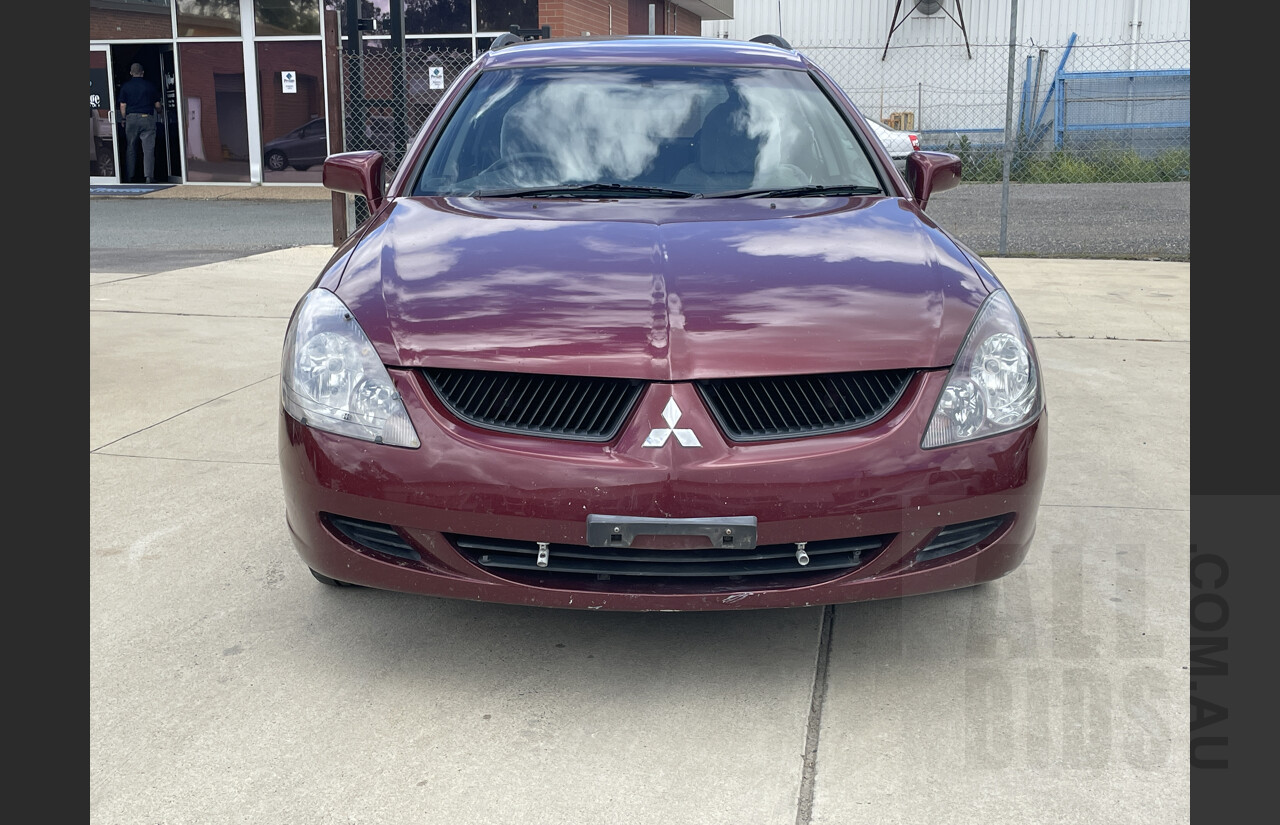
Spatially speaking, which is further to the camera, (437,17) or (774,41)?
(437,17)

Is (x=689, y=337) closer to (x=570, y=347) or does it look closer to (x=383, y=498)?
(x=570, y=347)

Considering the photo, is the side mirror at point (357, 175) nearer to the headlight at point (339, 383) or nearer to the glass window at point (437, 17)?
the headlight at point (339, 383)

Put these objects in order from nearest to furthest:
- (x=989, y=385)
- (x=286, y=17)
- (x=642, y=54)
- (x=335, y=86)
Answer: (x=989, y=385)
(x=642, y=54)
(x=335, y=86)
(x=286, y=17)

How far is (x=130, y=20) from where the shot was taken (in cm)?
1952

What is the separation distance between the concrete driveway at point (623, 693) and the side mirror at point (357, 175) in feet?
3.54

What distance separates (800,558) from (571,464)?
1.74 ft

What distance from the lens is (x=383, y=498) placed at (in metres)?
2.57

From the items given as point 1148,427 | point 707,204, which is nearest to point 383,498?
point 707,204

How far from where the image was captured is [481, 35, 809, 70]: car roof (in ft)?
13.5

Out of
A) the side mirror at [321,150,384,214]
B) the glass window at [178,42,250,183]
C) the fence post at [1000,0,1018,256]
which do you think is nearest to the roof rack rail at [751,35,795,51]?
the side mirror at [321,150,384,214]

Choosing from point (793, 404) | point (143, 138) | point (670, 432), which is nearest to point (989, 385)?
point (793, 404)

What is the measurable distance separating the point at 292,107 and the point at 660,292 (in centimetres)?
1805

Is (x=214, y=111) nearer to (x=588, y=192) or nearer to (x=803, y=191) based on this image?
(x=588, y=192)
